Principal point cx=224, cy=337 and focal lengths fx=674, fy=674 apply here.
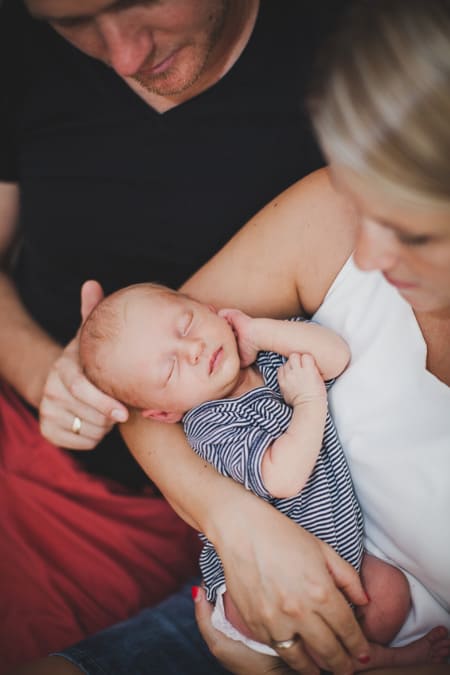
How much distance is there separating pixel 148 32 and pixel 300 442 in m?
0.76

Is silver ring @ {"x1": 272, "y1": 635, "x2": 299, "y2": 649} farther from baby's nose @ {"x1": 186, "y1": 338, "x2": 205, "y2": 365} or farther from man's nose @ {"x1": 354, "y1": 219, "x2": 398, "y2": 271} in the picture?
man's nose @ {"x1": 354, "y1": 219, "x2": 398, "y2": 271}

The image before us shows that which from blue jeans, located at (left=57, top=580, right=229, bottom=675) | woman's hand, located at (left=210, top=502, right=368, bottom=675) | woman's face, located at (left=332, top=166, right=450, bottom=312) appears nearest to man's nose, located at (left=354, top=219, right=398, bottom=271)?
woman's face, located at (left=332, top=166, right=450, bottom=312)

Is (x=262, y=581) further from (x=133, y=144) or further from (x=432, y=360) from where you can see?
(x=133, y=144)

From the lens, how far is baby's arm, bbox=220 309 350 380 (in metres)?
1.17

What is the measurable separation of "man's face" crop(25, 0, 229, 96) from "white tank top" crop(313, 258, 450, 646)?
509 millimetres

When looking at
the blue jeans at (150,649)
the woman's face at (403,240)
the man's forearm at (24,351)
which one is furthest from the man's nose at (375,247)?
the man's forearm at (24,351)

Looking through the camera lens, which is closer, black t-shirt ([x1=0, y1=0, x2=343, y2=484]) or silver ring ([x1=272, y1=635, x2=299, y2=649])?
silver ring ([x1=272, y1=635, x2=299, y2=649])

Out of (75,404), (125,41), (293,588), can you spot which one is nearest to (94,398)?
(75,404)

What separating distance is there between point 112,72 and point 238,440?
850 millimetres

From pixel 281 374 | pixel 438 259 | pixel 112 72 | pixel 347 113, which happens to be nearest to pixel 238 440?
pixel 281 374

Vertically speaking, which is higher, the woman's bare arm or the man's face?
the man's face

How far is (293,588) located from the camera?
1059 mm

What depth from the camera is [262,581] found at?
1078mm

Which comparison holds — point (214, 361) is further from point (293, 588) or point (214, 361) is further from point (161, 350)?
point (293, 588)
